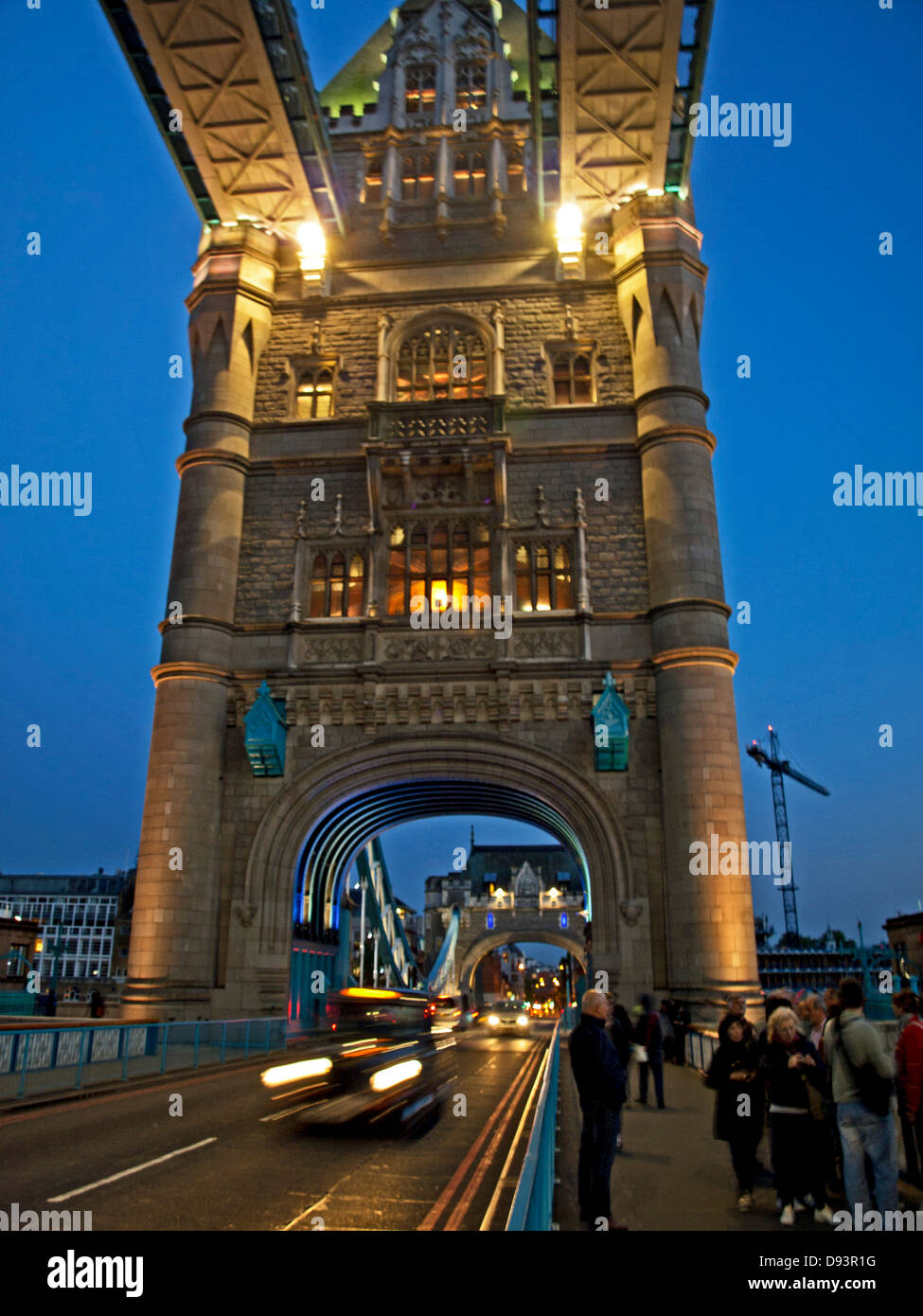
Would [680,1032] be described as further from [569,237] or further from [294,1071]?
[569,237]

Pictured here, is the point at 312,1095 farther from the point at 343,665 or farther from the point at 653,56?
the point at 653,56

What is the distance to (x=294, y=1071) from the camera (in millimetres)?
12625

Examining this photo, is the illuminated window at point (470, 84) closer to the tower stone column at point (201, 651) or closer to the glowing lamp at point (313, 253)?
the glowing lamp at point (313, 253)

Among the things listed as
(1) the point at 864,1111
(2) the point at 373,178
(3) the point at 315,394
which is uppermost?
(2) the point at 373,178

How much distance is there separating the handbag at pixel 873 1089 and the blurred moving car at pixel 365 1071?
6725mm

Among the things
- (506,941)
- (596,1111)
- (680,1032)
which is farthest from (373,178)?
(506,941)

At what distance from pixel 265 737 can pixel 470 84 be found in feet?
83.6

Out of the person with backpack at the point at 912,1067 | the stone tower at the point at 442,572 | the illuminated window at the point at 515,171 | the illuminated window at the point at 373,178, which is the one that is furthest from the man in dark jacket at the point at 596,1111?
the illuminated window at the point at 373,178

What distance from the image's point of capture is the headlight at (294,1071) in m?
12.0

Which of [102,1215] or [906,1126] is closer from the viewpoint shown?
[102,1215]

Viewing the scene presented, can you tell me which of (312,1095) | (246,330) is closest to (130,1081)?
(312,1095)

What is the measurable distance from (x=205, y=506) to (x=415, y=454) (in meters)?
6.14

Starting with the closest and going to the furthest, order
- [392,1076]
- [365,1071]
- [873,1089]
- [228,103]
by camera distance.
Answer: [873,1089] < [392,1076] < [365,1071] < [228,103]

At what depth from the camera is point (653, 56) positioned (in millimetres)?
26422
